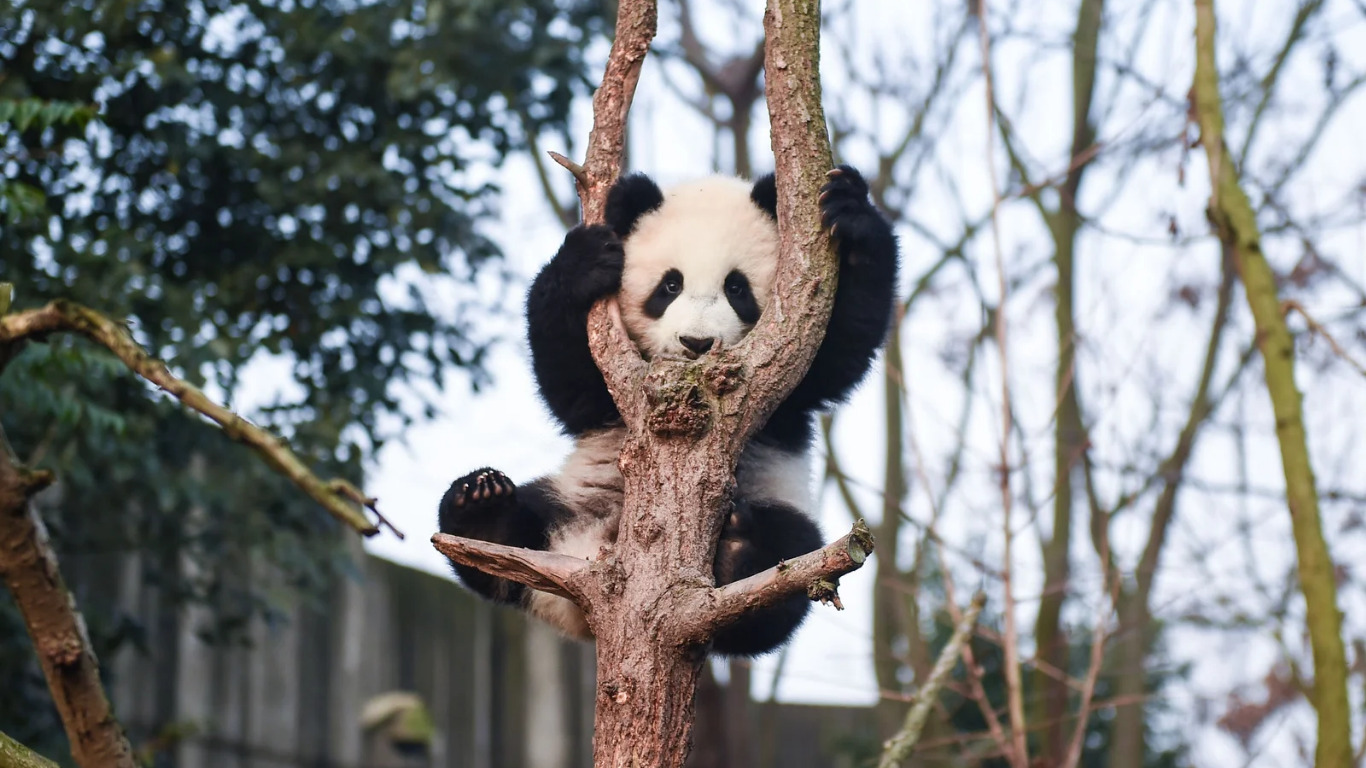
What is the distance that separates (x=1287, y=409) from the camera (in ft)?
11.0

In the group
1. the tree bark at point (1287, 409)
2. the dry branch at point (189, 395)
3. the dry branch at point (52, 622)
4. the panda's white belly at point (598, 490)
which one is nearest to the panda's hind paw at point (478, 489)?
the panda's white belly at point (598, 490)

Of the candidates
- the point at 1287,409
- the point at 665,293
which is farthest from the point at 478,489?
the point at 1287,409

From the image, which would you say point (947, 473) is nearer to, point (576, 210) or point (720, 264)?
Result: point (576, 210)

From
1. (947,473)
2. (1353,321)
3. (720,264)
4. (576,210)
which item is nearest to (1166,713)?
(947,473)

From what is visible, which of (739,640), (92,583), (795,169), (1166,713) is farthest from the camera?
(1166,713)

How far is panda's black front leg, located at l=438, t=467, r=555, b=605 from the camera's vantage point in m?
3.38

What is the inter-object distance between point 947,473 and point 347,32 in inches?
159

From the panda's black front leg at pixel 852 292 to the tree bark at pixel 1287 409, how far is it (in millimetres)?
898

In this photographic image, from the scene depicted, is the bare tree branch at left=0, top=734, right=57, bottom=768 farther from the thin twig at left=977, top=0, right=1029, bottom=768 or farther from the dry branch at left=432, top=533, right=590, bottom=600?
the thin twig at left=977, top=0, right=1029, bottom=768

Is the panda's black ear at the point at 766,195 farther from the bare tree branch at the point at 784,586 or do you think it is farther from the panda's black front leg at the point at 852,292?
the bare tree branch at the point at 784,586

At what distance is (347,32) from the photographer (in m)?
5.09

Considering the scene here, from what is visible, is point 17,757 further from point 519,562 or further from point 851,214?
point 851,214

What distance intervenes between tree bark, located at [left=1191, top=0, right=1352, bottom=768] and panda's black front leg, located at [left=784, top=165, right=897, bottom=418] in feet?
2.95

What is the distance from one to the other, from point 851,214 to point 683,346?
0.53m
